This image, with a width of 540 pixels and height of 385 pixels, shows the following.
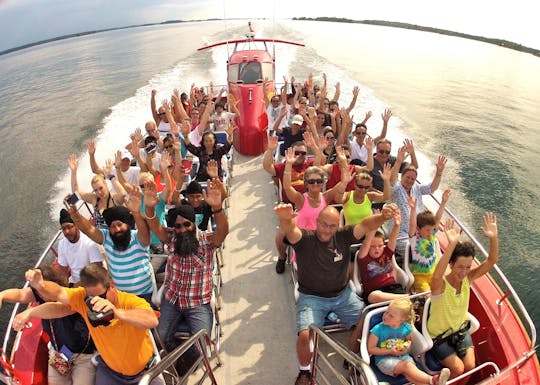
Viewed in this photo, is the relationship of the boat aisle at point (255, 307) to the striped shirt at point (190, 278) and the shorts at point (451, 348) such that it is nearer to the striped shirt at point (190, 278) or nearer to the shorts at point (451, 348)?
the striped shirt at point (190, 278)

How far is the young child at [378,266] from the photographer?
3594 millimetres

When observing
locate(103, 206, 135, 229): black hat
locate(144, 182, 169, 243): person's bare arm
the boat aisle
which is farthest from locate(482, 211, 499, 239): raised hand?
locate(103, 206, 135, 229): black hat

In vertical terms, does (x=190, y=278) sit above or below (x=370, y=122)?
above

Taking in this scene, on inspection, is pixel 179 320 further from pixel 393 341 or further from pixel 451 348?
pixel 451 348

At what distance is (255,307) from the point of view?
4.23 metres

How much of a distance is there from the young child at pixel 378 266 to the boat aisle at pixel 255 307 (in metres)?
1.00

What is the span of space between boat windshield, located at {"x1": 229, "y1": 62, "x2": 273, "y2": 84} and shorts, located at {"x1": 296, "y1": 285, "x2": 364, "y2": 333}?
7.74 metres

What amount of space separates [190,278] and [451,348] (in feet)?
7.78

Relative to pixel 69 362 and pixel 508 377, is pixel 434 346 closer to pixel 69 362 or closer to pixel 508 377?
pixel 508 377

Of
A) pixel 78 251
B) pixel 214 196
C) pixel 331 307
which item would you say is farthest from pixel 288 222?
pixel 78 251

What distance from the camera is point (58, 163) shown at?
38.1 feet

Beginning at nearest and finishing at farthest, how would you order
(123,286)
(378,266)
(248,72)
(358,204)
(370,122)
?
1. (123,286)
2. (378,266)
3. (358,204)
4. (248,72)
5. (370,122)

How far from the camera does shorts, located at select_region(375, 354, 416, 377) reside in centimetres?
289

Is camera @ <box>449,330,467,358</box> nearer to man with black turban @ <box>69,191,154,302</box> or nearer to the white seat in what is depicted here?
the white seat
